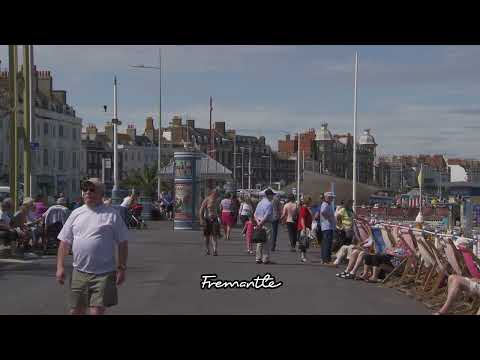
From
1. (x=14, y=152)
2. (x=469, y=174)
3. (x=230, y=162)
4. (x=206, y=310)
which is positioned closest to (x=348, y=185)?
(x=14, y=152)

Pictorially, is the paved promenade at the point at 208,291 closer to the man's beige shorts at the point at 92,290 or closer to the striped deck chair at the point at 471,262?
the striped deck chair at the point at 471,262

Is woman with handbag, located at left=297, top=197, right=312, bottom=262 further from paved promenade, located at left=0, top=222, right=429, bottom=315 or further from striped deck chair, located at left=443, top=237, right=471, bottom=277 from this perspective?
striped deck chair, located at left=443, top=237, right=471, bottom=277

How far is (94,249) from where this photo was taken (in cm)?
700

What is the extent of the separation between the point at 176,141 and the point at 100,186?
106m

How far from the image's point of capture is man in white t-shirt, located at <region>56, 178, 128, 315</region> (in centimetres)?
700

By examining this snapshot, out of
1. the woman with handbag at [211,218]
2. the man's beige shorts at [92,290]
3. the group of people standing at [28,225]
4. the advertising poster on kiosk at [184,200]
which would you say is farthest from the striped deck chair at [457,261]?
the advertising poster on kiosk at [184,200]

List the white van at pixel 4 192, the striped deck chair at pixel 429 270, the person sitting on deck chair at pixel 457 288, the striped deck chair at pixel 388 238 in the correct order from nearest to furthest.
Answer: the person sitting on deck chair at pixel 457 288 → the striped deck chair at pixel 429 270 → the striped deck chair at pixel 388 238 → the white van at pixel 4 192

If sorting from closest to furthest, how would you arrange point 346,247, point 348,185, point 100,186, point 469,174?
point 100,186, point 346,247, point 348,185, point 469,174

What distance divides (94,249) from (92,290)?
1.28 feet

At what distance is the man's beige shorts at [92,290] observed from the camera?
7.01 meters

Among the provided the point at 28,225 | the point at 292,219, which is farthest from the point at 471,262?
the point at 28,225

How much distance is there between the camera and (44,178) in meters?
65.2

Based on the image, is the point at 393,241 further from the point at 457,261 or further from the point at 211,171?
the point at 211,171
